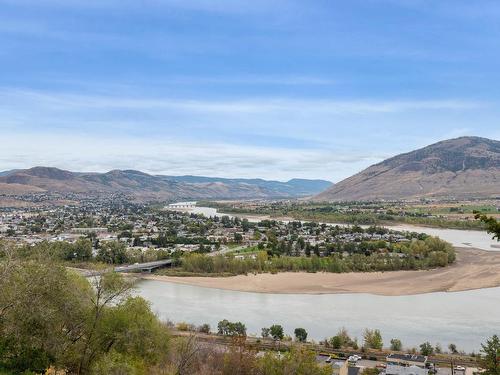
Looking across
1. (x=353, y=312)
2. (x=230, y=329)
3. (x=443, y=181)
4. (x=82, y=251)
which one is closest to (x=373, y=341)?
(x=230, y=329)

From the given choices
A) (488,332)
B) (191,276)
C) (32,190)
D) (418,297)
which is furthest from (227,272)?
(32,190)

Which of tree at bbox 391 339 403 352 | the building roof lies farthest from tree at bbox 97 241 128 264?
the building roof

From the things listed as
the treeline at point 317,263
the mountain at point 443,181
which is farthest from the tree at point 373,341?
the mountain at point 443,181

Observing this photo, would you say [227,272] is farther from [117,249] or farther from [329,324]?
[329,324]

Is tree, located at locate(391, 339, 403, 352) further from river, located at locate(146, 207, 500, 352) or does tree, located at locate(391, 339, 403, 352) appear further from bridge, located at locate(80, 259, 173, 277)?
bridge, located at locate(80, 259, 173, 277)

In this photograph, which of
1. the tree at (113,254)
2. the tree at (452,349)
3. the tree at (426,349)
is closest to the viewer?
the tree at (426,349)

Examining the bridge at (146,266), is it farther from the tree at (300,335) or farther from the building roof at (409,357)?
the building roof at (409,357)
